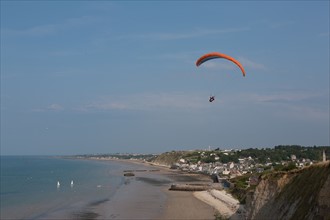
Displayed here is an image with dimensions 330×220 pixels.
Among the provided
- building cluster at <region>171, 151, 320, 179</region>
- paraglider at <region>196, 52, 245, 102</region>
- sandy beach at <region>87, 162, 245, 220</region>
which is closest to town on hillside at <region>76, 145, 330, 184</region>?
building cluster at <region>171, 151, 320, 179</region>

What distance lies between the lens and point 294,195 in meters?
19.8

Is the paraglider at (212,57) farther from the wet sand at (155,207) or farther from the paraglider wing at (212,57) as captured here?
the wet sand at (155,207)

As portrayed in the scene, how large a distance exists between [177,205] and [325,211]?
29.7 m

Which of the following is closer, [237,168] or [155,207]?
[155,207]

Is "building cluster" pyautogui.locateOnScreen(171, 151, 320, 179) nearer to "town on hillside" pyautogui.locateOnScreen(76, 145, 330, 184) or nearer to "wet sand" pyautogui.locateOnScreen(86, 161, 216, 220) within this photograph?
"town on hillside" pyautogui.locateOnScreen(76, 145, 330, 184)

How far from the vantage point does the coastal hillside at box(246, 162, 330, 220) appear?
15.8m

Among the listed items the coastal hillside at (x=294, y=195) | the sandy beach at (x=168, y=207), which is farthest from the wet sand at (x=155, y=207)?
the coastal hillside at (x=294, y=195)

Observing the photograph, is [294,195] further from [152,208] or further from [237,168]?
[237,168]

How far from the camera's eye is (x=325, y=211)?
1516 cm

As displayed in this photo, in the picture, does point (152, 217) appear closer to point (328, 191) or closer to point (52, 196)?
point (328, 191)

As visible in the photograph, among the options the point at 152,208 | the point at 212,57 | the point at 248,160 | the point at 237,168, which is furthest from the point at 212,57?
the point at 248,160

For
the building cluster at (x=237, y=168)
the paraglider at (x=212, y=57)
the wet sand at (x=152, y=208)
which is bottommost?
the wet sand at (x=152, y=208)

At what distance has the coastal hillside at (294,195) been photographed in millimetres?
15805

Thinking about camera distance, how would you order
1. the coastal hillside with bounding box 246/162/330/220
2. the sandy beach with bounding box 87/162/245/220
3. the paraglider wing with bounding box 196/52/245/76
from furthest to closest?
the sandy beach with bounding box 87/162/245/220 < the paraglider wing with bounding box 196/52/245/76 < the coastal hillside with bounding box 246/162/330/220
